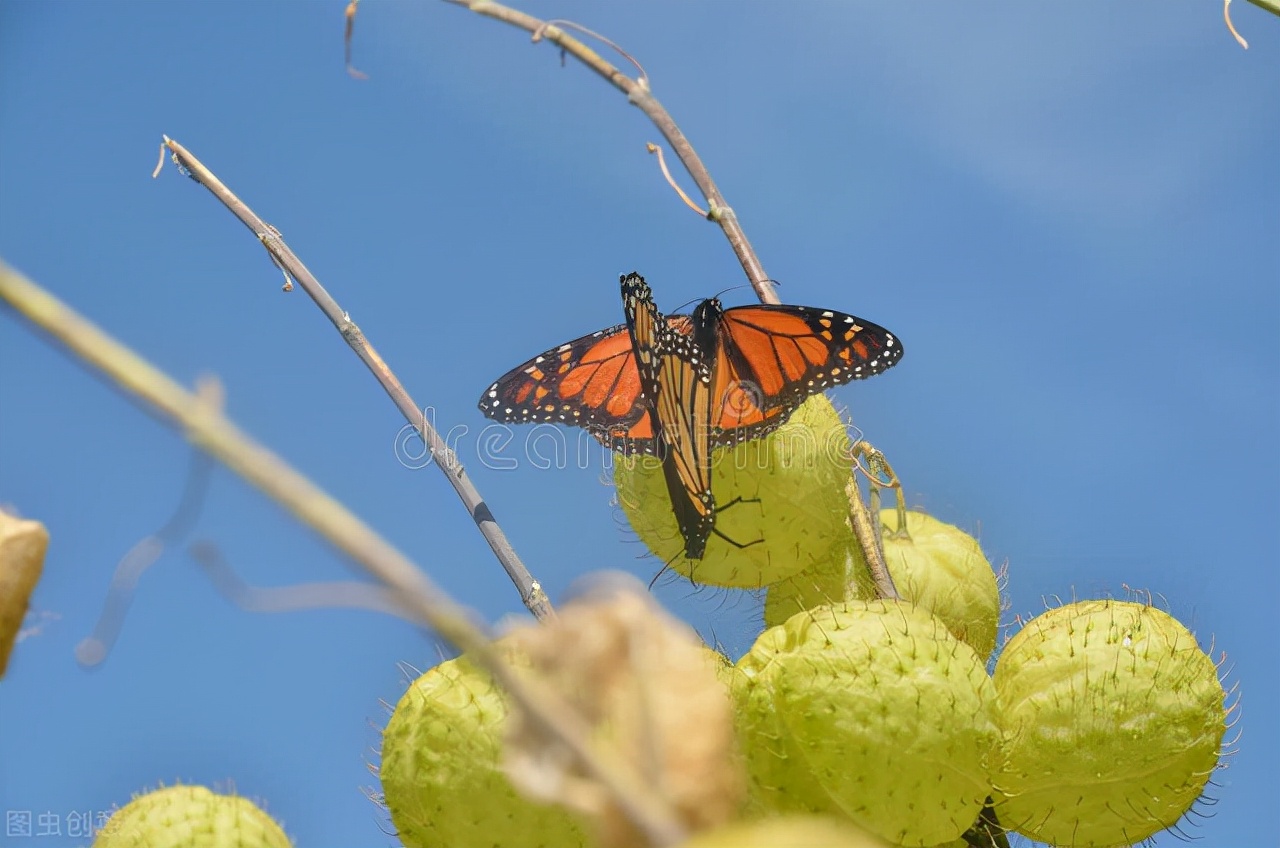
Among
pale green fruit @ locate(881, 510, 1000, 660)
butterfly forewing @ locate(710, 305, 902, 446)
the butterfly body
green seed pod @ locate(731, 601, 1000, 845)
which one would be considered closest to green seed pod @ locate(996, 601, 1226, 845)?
green seed pod @ locate(731, 601, 1000, 845)

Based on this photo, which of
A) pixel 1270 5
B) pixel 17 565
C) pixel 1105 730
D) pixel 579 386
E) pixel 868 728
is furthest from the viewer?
pixel 579 386

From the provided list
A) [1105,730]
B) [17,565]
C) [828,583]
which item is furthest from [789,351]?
[17,565]

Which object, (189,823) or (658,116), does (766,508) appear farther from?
(189,823)

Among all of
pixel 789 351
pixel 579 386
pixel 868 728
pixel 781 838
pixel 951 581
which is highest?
pixel 579 386

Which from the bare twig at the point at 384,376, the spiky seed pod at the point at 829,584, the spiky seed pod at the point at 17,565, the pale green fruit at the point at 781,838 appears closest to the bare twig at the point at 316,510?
the pale green fruit at the point at 781,838

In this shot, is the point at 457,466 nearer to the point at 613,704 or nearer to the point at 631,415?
the point at 631,415

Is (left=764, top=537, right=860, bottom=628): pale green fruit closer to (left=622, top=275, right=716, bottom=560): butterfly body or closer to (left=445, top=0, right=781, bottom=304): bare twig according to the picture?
(left=622, top=275, right=716, bottom=560): butterfly body

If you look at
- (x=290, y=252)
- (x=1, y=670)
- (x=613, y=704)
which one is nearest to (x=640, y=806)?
(x=613, y=704)
